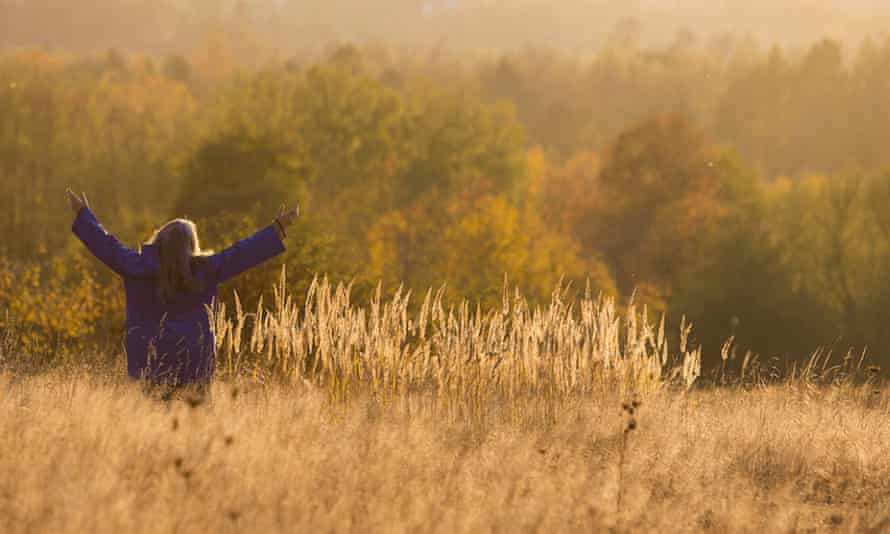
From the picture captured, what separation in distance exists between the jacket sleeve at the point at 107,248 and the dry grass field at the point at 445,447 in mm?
875

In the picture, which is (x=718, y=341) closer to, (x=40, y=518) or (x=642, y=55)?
(x=40, y=518)

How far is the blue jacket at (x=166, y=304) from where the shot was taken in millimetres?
7234

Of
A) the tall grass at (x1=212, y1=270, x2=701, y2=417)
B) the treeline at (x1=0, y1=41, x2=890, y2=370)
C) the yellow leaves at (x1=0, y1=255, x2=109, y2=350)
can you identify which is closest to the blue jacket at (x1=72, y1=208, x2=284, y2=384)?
the tall grass at (x1=212, y1=270, x2=701, y2=417)

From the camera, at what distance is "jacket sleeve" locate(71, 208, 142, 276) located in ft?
23.7

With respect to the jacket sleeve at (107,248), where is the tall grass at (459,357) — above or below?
below

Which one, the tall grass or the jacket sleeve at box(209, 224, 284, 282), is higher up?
the jacket sleeve at box(209, 224, 284, 282)

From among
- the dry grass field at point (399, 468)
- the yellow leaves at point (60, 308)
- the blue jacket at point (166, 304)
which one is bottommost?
the yellow leaves at point (60, 308)

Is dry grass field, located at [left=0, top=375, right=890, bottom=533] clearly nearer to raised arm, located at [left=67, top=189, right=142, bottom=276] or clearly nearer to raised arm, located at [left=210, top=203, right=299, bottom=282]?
raised arm, located at [left=67, top=189, right=142, bottom=276]

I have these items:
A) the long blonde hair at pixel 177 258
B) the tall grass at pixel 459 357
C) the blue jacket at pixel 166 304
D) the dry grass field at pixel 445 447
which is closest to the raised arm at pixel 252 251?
the blue jacket at pixel 166 304

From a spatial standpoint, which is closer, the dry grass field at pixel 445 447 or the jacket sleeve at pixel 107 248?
the dry grass field at pixel 445 447

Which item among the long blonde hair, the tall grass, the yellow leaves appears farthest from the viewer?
the yellow leaves

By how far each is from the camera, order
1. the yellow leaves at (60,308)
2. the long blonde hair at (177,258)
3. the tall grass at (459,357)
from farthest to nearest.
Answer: the yellow leaves at (60,308) → the tall grass at (459,357) → the long blonde hair at (177,258)

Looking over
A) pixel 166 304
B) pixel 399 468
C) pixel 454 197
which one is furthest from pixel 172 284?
pixel 454 197

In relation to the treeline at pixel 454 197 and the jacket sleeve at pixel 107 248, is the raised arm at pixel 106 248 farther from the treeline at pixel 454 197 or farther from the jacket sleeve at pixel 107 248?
the treeline at pixel 454 197
